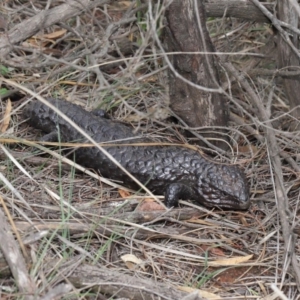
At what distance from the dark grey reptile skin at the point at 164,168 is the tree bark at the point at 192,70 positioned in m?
0.25

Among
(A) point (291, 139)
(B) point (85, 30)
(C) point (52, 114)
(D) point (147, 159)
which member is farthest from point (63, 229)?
(B) point (85, 30)

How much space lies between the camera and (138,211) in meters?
3.55

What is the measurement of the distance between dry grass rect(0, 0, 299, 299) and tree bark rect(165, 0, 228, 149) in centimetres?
14

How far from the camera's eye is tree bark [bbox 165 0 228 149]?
3.70 meters

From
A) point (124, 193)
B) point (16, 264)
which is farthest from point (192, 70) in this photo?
point (16, 264)

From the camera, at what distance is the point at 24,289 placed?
2775 millimetres

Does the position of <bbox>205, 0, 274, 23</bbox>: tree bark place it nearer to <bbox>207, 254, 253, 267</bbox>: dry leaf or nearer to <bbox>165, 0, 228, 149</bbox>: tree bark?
<bbox>165, 0, 228, 149</bbox>: tree bark

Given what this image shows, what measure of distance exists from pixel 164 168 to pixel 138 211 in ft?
1.49

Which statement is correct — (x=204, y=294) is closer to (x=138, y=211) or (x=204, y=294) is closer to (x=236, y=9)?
(x=138, y=211)

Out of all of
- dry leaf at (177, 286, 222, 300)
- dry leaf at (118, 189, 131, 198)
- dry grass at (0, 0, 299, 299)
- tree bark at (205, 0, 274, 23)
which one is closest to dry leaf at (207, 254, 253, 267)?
dry grass at (0, 0, 299, 299)

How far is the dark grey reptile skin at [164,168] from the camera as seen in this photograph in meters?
3.77

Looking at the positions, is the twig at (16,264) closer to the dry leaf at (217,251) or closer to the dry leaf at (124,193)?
the dry leaf at (124,193)

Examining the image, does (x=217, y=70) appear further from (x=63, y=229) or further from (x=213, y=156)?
(x=63, y=229)

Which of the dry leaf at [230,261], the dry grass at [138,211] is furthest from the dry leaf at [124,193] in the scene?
A: the dry leaf at [230,261]
